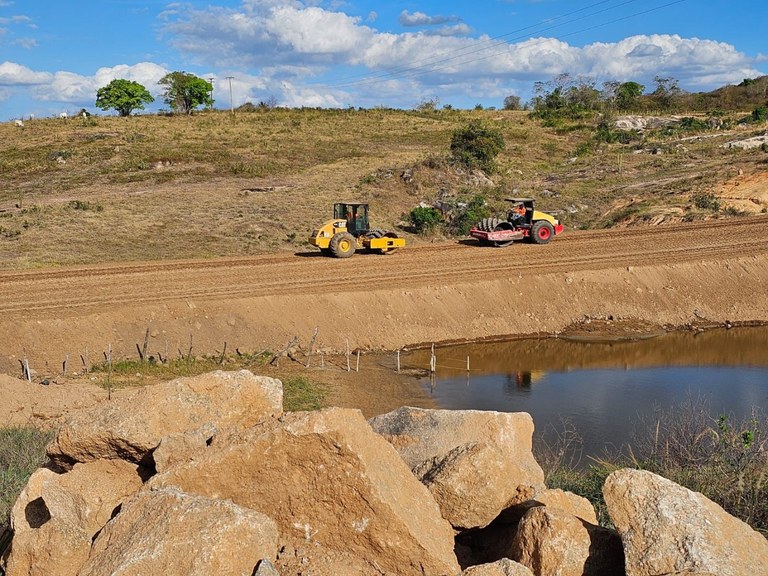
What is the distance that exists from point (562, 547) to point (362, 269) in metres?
23.3

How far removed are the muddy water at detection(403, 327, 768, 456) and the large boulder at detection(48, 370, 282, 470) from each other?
38.9 ft

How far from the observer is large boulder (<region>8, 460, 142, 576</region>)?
5883mm

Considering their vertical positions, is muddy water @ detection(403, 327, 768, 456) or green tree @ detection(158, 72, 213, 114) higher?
green tree @ detection(158, 72, 213, 114)

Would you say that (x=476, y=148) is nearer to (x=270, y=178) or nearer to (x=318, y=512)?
(x=270, y=178)

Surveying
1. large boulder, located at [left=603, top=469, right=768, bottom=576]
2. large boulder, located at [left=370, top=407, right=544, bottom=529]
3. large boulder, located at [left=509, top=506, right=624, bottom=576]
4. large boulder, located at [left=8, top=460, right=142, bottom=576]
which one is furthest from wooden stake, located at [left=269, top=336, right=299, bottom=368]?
large boulder, located at [left=603, top=469, right=768, bottom=576]

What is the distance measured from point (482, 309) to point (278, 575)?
23116 mm

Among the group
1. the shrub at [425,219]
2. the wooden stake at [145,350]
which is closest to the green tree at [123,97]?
the shrub at [425,219]

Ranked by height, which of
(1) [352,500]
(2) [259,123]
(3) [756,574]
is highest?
(2) [259,123]

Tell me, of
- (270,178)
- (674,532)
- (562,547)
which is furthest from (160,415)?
(270,178)

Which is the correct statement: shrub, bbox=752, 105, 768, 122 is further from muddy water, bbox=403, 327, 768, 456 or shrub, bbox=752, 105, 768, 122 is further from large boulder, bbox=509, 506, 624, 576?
large boulder, bbox=509, 506, 624, 576

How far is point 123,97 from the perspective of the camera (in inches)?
3590

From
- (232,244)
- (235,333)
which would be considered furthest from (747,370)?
(232,244)

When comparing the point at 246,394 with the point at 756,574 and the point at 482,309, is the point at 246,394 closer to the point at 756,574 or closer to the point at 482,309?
the point at 756,574

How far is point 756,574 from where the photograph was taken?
562cm
